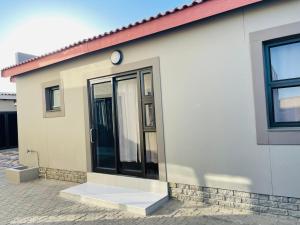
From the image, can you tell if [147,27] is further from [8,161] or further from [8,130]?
[8,130]

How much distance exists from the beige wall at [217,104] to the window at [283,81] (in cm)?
30

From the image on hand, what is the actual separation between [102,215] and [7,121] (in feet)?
45.0

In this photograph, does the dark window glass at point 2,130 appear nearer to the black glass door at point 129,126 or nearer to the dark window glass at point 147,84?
the black glass door at point 129,126

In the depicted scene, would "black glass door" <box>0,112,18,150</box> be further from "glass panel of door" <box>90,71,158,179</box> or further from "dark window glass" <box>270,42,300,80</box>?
"dark window glass" <box>270,42,300,80</box>

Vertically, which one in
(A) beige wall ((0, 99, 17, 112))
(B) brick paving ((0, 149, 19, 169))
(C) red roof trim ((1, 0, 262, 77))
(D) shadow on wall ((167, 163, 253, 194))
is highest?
(C) red roof trim ((1, 0, 262, 77))

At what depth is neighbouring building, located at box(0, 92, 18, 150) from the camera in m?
15.5

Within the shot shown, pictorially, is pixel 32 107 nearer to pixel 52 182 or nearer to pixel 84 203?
pixel 52 182

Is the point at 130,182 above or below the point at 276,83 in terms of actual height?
below

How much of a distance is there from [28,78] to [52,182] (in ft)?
11.3

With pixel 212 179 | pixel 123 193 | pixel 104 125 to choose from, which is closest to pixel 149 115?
pixel 104 125

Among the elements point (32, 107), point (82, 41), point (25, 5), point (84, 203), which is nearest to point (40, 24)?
point (25, 5)

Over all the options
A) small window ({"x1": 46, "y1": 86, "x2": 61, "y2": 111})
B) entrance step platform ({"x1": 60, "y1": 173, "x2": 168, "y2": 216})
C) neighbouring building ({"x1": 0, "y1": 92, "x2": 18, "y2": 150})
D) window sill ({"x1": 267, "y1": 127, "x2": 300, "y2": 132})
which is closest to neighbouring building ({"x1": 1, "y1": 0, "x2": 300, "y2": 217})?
window sill ({"x1": 267, "y1": 127, "x2": 300, "y2": 132})

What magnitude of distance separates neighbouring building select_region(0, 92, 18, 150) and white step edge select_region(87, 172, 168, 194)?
11543 millimetres

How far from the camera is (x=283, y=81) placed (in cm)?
408
